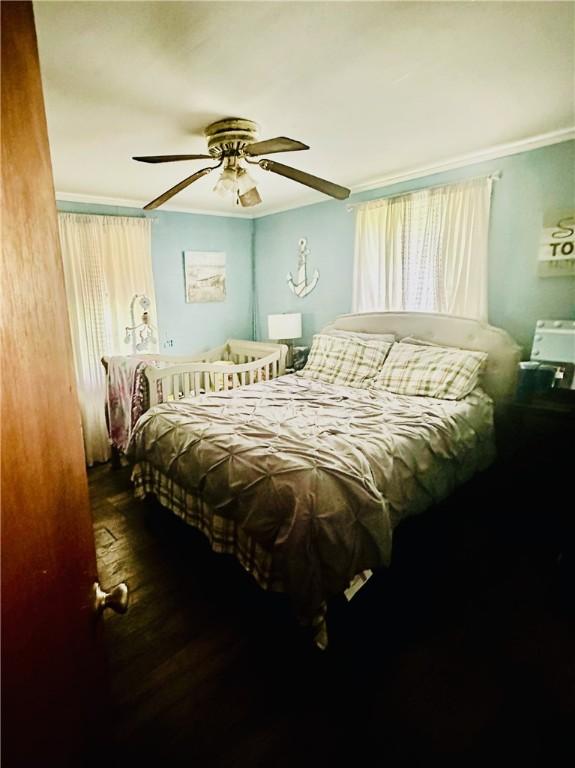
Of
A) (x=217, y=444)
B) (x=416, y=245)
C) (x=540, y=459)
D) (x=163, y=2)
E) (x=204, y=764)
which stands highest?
(x=163, y=2)

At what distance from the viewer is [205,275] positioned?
4383mm

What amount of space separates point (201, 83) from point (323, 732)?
2.60 m

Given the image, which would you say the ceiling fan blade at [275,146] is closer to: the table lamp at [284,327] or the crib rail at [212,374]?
the crib rail at [212,374]

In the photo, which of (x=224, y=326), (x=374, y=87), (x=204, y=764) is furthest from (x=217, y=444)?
(x=224, y=326)

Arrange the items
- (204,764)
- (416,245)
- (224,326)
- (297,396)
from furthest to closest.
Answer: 1. (224,326)
2. (416,245)
3. (297,396)
4. (204,764)

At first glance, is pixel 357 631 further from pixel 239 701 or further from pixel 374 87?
pixel 374 87

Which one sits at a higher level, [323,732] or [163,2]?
[163,2]

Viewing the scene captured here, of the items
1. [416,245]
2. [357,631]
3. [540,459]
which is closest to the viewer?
[357,631]

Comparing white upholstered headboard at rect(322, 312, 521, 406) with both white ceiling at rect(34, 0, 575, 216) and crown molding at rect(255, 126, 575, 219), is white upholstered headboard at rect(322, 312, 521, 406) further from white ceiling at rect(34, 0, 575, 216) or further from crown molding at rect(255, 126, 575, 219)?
white ceiling at rect(34, 0, 575, 216)

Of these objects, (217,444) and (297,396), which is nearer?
(217,444)

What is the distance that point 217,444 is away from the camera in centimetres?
188

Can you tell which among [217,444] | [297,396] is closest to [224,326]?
[297,396]

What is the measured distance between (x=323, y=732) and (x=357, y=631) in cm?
44

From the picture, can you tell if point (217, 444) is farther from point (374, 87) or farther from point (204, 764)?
point (374, 87)
